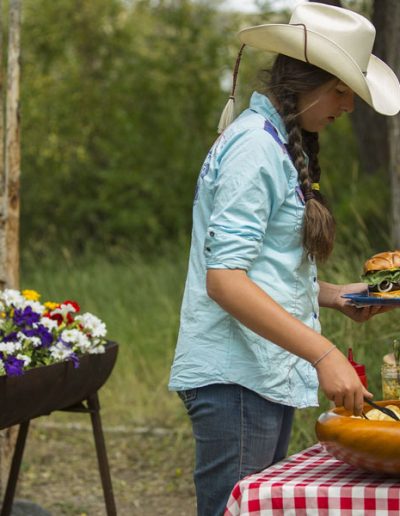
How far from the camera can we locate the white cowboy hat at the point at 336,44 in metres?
2.51

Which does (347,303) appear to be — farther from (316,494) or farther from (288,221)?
(316,494)

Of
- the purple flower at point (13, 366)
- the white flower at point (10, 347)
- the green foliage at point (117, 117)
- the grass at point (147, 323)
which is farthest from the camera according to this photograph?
the green foliage at point (117, 117)

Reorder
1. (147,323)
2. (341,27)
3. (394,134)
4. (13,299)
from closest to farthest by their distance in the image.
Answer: (341,27) → (13,299) → (394,134) → (147,323)

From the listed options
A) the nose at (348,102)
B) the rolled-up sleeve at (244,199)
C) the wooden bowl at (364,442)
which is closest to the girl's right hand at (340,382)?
the wooden bowl at (364,442)

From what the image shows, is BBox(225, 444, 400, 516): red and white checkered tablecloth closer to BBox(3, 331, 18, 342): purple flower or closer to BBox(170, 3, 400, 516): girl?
BBox(170, 3, 400, 516): girl

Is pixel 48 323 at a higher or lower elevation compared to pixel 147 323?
higher

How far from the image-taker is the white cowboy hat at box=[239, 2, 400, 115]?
8.23ft

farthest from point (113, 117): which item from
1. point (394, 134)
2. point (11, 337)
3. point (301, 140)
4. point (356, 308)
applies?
point (301, 140)

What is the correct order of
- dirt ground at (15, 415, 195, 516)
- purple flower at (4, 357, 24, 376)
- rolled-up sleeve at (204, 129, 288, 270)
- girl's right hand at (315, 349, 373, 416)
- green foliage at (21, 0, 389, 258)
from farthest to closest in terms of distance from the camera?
green foliage at (21, 0, 389, 258) → dirt ground at (15, 415, 195, 516) → purple flower at (4, 357, 24, 376) → rolled-up sleeve at (204, 129, 288, 270) → girl's right hand at (315, 349, 373, 416)

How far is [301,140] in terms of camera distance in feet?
8.48

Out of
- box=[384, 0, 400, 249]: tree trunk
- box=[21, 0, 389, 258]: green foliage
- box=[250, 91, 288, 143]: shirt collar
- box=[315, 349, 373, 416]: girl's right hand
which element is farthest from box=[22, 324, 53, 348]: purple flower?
box=[21, 0, 389, 258]: green foliage

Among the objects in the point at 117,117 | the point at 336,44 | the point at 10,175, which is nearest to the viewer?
the point at 336,44

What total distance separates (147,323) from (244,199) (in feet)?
18.6

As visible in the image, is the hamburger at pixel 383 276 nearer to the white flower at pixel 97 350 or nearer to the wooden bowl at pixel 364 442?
the wooden bowl at pixel 364 442
